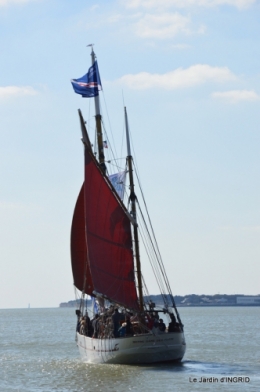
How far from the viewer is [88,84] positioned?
162 ft

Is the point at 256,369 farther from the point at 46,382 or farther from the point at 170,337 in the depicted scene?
the point at 46,382

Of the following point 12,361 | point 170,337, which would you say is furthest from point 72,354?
point 170,337

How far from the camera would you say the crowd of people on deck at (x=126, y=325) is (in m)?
40.4

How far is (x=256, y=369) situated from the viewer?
3981 centimetres

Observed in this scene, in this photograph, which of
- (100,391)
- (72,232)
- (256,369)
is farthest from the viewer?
(72,232)

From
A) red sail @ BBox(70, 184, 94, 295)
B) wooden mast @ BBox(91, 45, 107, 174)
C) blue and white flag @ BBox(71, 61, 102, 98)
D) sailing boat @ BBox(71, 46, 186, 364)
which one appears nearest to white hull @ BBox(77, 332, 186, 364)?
sailing boat @ BBox(71, 46, 186, 364)

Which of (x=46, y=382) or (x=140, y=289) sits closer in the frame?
(x=46, y=382)

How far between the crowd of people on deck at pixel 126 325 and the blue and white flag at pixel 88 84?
12780mm

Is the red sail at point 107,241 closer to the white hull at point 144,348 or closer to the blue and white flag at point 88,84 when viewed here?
the white hull at point 144,348

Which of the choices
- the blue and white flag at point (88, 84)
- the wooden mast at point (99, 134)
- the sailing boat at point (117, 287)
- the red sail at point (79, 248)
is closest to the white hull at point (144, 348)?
the sailing boat at point (117, 287)

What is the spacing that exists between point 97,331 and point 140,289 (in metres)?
3.07

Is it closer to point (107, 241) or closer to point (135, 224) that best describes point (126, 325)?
point (107, 241)

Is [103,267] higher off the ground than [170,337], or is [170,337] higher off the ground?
[103,267]

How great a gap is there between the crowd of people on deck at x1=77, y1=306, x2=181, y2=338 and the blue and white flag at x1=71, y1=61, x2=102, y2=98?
12.8 meters
